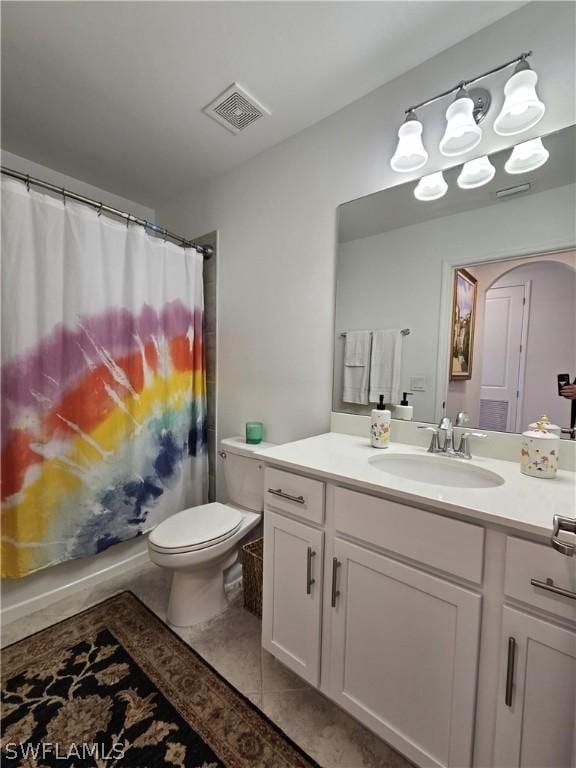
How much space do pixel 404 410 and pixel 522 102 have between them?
3.55 feet

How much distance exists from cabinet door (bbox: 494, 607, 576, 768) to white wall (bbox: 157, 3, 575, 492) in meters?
1.05

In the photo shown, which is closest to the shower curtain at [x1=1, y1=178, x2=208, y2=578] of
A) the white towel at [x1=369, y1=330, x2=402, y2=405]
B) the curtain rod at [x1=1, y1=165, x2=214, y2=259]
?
Result: the curtain rod at [x1=1, y1=165, x2=214, y2=259]

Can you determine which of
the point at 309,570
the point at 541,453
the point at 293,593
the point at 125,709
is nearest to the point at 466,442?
the point at 541,453

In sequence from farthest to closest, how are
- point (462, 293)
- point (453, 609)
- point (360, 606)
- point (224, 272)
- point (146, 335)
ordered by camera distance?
point (224, 272) → point (146, 335) → point (462, 293) → point (360, 606) → point (453, 609)

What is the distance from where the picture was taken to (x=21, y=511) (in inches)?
56.7

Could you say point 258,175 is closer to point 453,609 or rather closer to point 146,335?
point 146,335

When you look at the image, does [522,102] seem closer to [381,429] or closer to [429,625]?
[381,429]

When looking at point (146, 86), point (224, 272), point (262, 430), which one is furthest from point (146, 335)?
point (146, 86)

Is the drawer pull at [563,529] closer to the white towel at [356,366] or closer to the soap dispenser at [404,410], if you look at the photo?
the soap dispenser at [404,410]

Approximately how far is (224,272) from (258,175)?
580 mm

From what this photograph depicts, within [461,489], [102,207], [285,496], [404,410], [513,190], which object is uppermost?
[102,207]

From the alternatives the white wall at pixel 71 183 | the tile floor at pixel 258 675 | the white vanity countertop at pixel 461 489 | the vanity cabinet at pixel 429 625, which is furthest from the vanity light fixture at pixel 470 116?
the tile floor at pixel 258 675

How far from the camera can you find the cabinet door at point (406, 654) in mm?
775

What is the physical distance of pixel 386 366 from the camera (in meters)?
1.43
